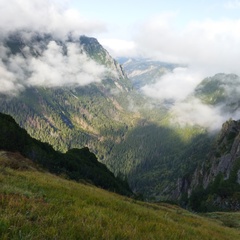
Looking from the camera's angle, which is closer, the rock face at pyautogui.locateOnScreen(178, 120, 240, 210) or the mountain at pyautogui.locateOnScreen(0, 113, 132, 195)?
the mountain at pyautogui.locateOnScreen(0, 113, 132, 195)

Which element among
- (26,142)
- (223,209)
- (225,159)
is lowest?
(223,209)

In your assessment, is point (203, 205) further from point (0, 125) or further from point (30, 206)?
point (30, 206)

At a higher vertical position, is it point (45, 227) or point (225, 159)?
point (225, 159)

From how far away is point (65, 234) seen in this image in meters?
7.09

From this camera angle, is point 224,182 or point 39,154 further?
point 224,182

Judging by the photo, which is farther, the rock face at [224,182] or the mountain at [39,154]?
the rock face at [224,182]

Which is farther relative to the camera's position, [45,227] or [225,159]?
[225,159]

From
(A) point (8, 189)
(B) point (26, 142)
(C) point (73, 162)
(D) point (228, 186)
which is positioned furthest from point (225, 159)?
(A) point (8, 189)

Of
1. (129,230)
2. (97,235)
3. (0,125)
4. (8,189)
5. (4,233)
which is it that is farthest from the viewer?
(0,125)

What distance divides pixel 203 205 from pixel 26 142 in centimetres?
7137

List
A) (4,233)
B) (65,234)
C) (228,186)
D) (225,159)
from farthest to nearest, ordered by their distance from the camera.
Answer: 1. (225,159)
2. (228,186)
3. (65,234)
4. (4,233)

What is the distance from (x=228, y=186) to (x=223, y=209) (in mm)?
21132

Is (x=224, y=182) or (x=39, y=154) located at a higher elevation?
(x=224, y=182)

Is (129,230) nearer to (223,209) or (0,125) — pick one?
(0,125)
